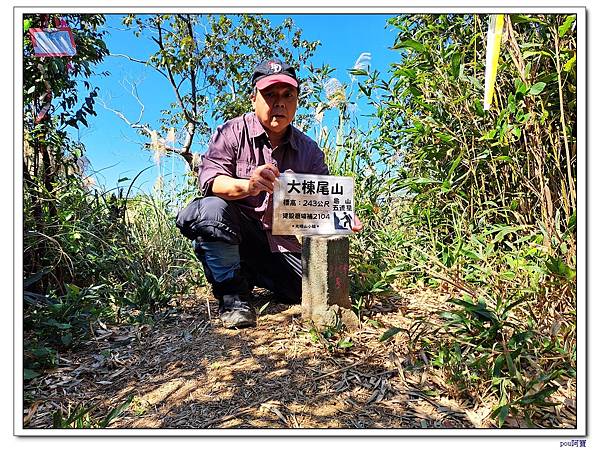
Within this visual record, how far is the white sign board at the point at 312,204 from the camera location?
1637 mm

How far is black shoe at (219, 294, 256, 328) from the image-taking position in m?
1.78

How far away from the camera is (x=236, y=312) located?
1805mm

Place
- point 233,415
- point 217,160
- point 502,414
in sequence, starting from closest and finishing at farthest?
point 502,414 → point 233,415 → point 217,160

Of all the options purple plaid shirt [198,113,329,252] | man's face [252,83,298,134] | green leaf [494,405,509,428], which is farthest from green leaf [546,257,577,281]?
man's face [252,83,298,134]

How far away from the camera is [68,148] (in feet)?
7.38

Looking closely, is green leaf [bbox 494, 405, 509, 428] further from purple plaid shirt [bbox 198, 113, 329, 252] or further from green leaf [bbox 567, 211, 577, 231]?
purple plaid shirt [bbox 198, 113, 329, 252]

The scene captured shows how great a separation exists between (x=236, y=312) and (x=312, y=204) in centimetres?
57

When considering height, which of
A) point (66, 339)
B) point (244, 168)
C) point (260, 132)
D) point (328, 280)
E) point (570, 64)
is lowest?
point (66, 339)

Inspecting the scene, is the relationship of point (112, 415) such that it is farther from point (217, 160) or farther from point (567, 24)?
point (567, 24)

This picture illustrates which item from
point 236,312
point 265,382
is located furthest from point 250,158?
point 265,382

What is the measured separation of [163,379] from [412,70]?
1.57 m

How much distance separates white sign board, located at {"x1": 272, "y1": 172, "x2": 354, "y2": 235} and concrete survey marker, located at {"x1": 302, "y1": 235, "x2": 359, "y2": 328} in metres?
0.06
